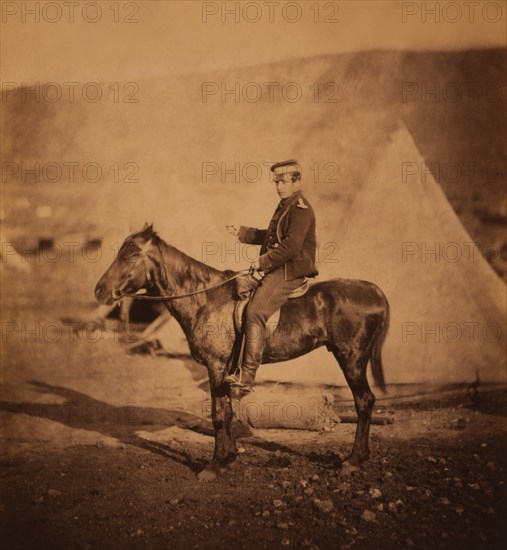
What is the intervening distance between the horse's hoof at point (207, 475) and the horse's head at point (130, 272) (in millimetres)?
1157

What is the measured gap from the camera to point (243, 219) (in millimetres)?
3828

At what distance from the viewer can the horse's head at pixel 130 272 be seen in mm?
3605

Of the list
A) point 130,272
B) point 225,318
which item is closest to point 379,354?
point 225,318

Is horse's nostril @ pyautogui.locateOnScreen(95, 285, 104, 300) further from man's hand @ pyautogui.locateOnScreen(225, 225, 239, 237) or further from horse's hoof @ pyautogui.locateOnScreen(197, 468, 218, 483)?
horse's hoof @ pyautogui.locateOnScreen(197, 468, 218, 483)

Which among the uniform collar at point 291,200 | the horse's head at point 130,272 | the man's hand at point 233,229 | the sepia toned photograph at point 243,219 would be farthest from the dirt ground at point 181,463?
the uniform collar at point 291,200

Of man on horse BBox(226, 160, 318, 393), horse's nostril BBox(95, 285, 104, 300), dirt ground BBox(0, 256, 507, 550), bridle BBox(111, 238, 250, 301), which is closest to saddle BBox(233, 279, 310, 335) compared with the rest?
man on horse BBox(226, 160, 318, 393)

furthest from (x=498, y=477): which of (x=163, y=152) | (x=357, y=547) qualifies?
(x=163, y=152)

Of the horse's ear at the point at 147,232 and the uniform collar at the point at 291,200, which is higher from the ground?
the uniform collar at the point at 291,200

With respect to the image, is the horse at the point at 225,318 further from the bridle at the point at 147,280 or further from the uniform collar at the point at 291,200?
the uniform collar at the point at 291,200

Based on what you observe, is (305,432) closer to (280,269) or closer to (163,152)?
(280,269)

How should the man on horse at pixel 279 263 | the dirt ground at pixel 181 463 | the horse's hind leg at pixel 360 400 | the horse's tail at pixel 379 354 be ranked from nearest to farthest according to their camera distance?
the dirt ground at pixel 181 463, the man on horse at pixel 279 263, the horse's hind leg at pixel 360 400, the horse's tail at pixel 379 354

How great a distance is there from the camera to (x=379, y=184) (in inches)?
151

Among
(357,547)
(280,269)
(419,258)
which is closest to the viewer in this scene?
(357,547)

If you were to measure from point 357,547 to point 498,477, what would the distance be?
1024 millimetres
